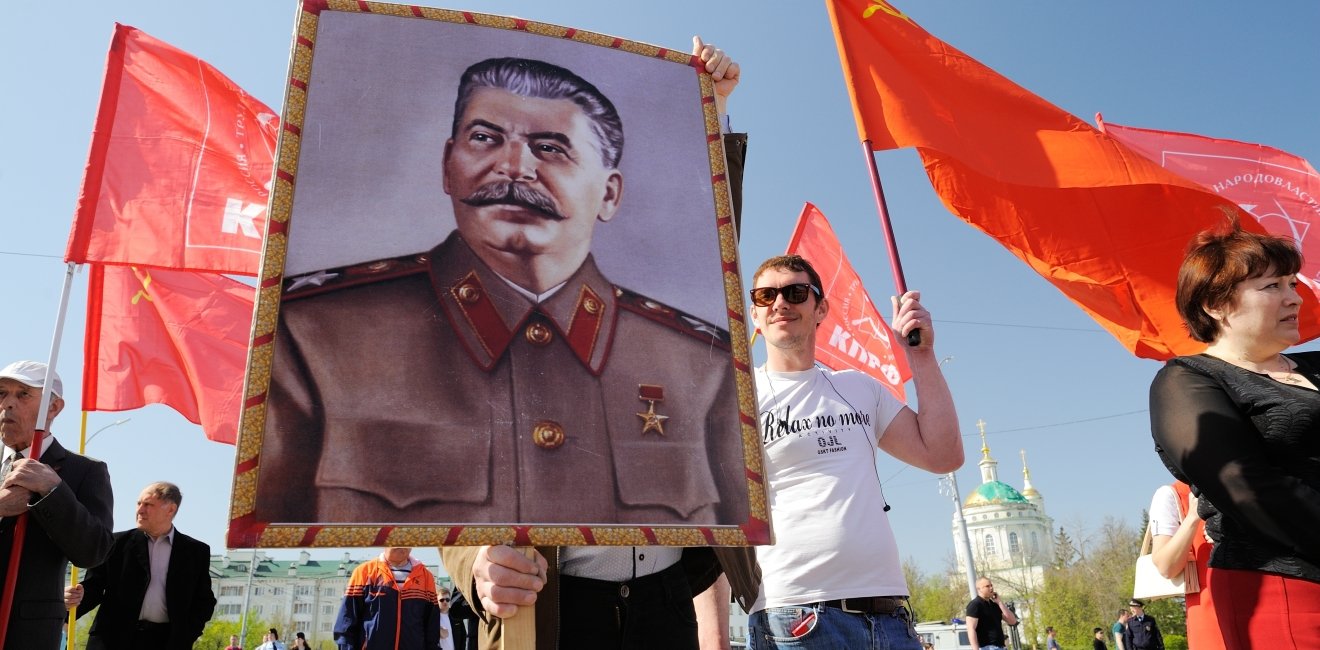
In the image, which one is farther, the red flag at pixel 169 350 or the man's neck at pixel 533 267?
the red flag at pixel 169 350

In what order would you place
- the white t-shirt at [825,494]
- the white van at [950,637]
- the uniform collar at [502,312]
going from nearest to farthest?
1. the uniform collar at [502,312]
2. the white t-shirt at [825,494]
3. the white van at [950,637]

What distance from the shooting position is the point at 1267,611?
239 centimetres

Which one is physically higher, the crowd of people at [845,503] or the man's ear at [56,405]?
the man's ear at [56,405]

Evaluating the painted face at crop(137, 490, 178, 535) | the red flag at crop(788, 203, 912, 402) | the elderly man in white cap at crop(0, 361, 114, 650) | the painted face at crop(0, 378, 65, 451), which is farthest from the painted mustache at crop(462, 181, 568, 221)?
the red flag at crop(788, 203, 912, 402)

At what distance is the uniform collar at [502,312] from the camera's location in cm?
194

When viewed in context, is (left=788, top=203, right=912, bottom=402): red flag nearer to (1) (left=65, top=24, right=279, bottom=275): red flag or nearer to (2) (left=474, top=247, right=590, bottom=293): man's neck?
(1) (left=65, top=24, right=279, bottom=275): red flag

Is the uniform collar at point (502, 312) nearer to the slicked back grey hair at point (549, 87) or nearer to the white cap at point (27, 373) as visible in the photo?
the slicked back grey hair at point (549, 87)

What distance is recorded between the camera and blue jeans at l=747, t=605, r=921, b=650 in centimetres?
266

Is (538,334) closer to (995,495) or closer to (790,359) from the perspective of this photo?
(790,359)

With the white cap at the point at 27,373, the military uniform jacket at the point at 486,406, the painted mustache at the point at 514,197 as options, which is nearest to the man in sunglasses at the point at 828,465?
the military uniform jacket at the point at 486,406

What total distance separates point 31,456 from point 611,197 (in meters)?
2.84

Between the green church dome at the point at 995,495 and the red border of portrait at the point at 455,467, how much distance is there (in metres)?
100

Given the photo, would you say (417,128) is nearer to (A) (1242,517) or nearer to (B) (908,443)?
(B) (908,443)

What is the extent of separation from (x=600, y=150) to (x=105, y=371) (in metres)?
5.46
